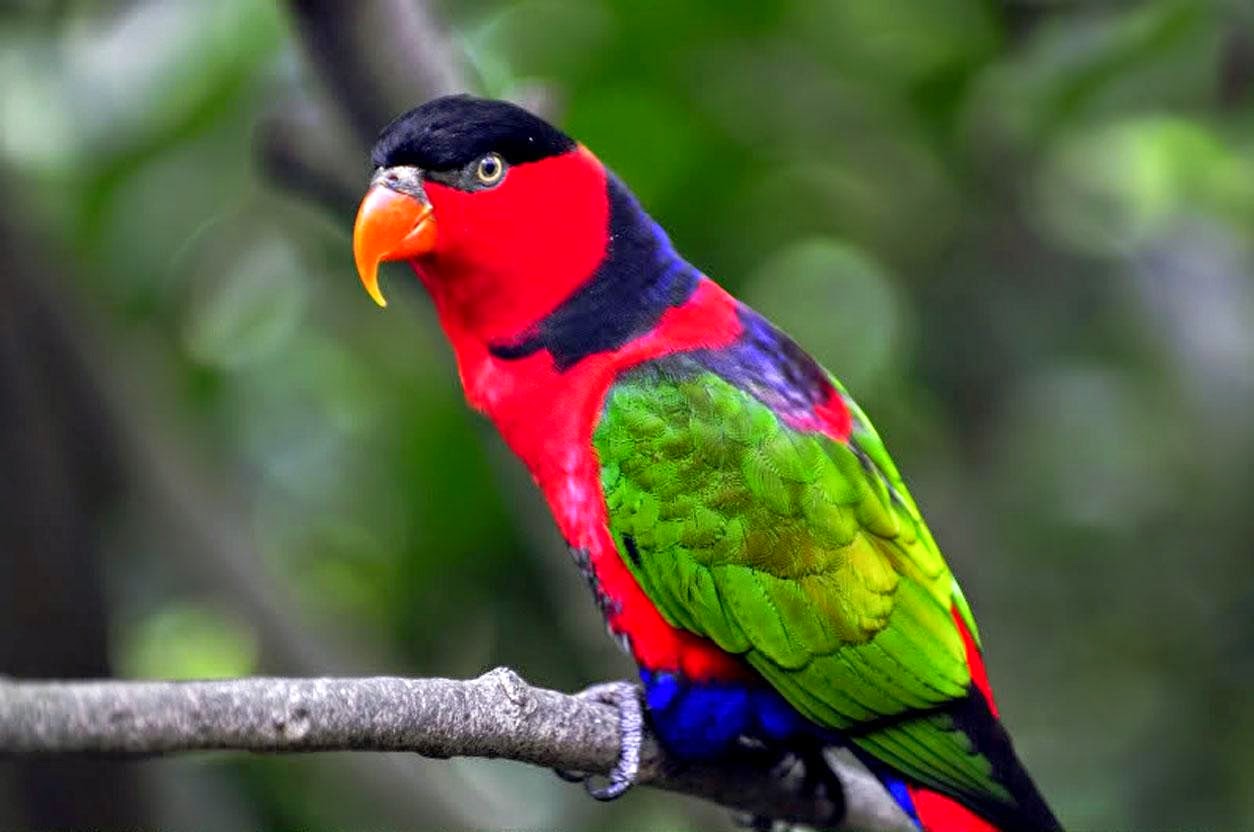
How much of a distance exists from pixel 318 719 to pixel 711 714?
1117mm

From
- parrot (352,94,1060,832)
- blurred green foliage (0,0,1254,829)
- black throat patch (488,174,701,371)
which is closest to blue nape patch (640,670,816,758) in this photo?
parrot (352,94,1060,832)

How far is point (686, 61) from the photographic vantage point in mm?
3350

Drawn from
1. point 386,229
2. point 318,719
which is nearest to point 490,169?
point 386,229

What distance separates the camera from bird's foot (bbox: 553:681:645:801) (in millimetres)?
2277

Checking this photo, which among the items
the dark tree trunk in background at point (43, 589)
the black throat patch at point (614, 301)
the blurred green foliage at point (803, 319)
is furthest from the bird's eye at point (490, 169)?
the dark tree trunk in background at point (43, 589)

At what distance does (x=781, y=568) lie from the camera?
2391 millimetres

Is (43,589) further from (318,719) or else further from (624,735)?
(318,719)

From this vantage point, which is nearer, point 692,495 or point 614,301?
point 692,495

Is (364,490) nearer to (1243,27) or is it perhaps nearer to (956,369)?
(956,369)

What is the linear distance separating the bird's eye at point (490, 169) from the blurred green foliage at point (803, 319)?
25.4 inches

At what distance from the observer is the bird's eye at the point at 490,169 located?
247cm

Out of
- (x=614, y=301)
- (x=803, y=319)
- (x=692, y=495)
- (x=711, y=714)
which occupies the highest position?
(x=614, y=301)

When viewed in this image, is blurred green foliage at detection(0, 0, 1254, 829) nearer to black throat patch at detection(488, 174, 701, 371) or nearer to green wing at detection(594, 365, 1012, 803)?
black throat patch at detection(488, 174, 701, 371)

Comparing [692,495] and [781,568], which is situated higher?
[692,495]
